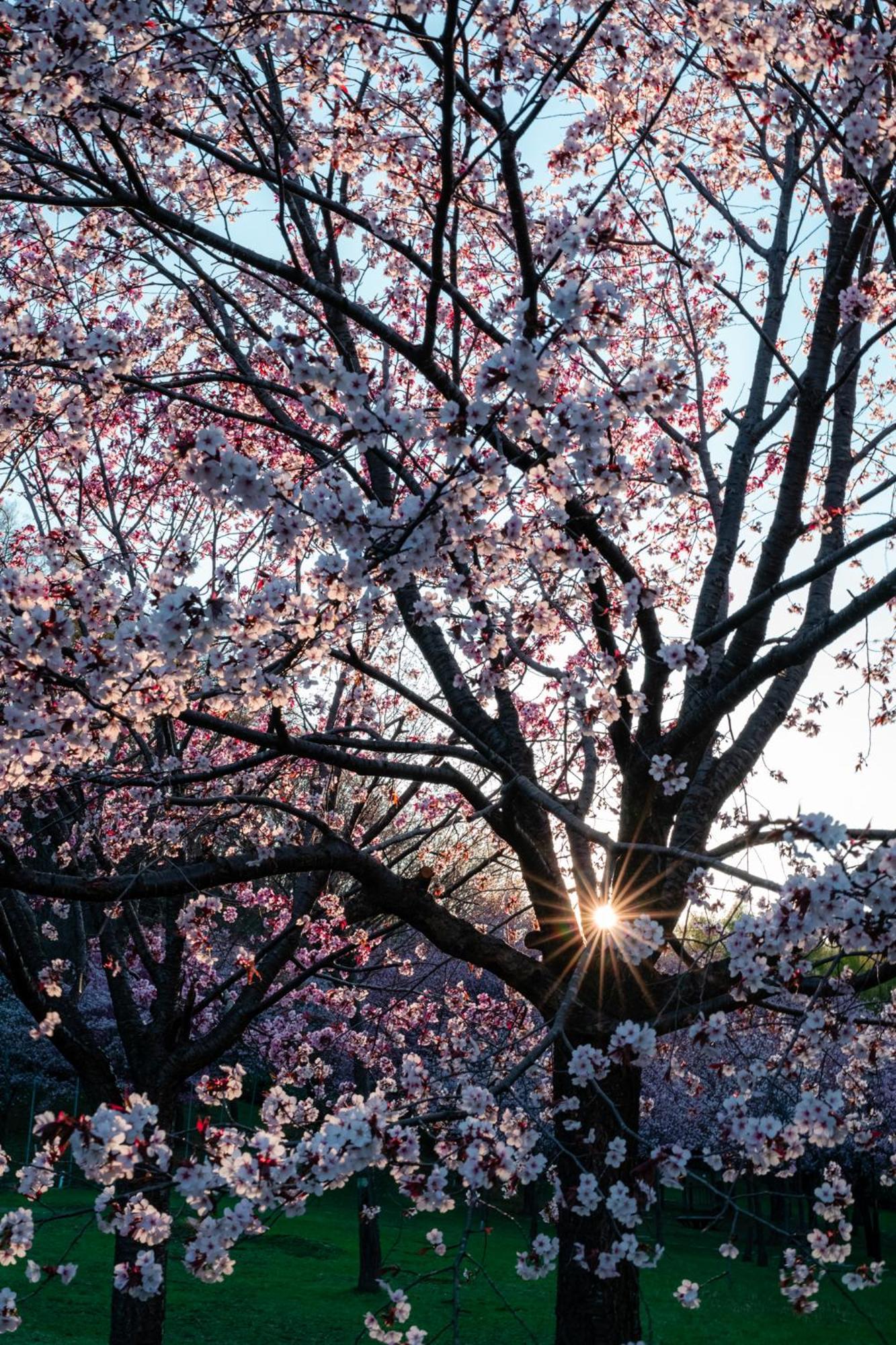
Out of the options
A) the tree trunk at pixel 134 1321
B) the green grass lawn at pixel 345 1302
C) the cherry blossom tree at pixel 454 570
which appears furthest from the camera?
the green grass lawn at pixel 345 1302

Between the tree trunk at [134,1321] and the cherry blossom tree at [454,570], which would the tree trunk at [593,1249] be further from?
the tree trunk at [134,1321]

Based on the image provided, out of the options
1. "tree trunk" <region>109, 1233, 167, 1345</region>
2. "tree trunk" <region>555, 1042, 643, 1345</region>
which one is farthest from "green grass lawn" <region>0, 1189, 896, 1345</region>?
"tree trunk" <region>555, 1042, 643, 1345</region>

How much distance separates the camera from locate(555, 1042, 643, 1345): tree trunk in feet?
21.0

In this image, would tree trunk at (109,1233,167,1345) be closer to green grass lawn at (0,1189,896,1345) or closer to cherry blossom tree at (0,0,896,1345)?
cherry blossom tree at (0,0,896,1345)

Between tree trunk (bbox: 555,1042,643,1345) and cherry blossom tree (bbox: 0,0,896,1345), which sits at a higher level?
cherry blossom tree (bbox: 0,0,896,1345)

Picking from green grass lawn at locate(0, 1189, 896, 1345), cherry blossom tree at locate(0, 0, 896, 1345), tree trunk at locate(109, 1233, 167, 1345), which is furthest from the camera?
green grass lawn at locate(0, 1189, 896, 1345)

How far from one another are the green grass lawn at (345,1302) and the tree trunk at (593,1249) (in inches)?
326

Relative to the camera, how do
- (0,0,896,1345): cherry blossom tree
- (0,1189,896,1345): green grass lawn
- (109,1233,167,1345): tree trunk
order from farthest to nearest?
(0,1189,896,1345): green grass lawn → (109,1233,167,1345): tree trunk → (0,0,896,1345): cherry blossom tree

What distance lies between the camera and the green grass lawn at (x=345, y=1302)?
17.4m

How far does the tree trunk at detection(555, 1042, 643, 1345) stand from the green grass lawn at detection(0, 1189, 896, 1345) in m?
8.27

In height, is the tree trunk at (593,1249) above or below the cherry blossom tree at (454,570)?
below

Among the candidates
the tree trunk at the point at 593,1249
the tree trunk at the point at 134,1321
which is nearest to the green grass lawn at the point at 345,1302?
the tree trunk at the point at 134,1321

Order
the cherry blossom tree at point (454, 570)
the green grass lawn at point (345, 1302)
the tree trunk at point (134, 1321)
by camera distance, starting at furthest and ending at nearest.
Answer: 1. the green grass lawn at point (345, 1302)
2. the tree trunk at point (134, 1321)
3. the cherry blossom tree at point (454, 570)

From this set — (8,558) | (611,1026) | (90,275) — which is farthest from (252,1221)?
(8,558)
